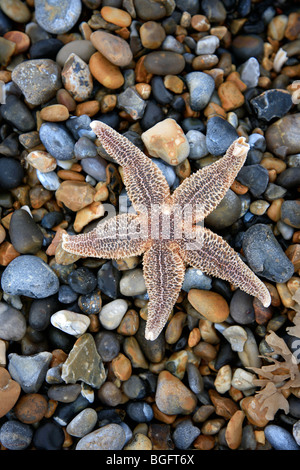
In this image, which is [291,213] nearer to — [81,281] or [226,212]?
[226,212]

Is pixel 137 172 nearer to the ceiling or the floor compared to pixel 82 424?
nearer to the ceiling

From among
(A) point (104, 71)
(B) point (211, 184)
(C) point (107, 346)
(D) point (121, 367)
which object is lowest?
(D) point (121, 367)

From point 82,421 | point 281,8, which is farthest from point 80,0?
point 82,421

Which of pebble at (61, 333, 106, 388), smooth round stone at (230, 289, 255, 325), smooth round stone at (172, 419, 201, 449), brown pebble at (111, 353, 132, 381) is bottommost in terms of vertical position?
smooth round stone at (172, 419, 201, 449)

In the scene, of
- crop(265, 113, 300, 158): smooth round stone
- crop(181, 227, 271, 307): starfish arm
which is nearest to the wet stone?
crop(265, 113, 300, 158): smooth round stone

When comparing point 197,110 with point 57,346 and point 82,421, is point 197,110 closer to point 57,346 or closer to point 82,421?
point 57,346

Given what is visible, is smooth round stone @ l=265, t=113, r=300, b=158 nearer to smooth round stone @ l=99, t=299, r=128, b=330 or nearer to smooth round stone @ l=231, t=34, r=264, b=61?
smooth round stone @ l=231, t=34, r=264, b=61

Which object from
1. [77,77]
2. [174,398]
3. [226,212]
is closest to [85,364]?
[174,398]
